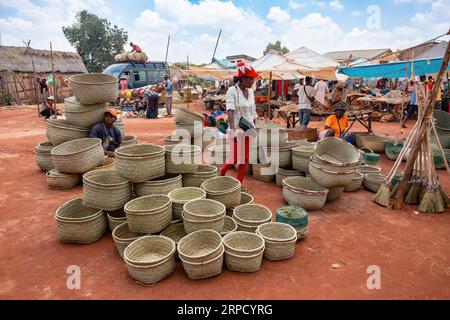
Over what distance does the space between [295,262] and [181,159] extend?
1834 mm

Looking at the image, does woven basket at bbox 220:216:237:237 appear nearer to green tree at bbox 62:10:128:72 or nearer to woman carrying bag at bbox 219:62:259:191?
woman carrying bag at bbox 219:62:259:191

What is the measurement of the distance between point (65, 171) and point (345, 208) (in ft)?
14.7

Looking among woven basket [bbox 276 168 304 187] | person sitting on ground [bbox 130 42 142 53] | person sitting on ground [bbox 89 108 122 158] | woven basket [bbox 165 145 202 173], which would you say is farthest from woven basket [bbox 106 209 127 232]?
person sitting on ground [bbox 130 42 142 53]

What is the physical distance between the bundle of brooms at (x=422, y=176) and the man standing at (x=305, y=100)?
4085 millimetres

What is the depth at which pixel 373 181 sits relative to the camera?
4.99 metres

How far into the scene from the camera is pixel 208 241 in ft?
10.2

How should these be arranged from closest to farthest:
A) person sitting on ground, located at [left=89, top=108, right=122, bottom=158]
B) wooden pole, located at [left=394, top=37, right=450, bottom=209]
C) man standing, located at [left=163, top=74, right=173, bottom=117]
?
wooden pole, located at [left=394, top=37, right=450, bottom=209] < person sitting on ground, located at [left=89, top=108, right=122, bottom=158] < man standing, located at [left=163, top=74, right=173, bottom=117]

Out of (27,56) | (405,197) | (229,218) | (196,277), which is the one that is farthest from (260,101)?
(27,56)

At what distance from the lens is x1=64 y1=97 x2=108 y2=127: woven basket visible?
4.95 meters

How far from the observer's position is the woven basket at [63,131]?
499cm

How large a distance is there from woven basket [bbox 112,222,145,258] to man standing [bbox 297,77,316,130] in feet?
20.7

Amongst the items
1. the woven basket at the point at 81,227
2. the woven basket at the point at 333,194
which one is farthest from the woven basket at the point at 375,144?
the woven basket at the point at 81,227
